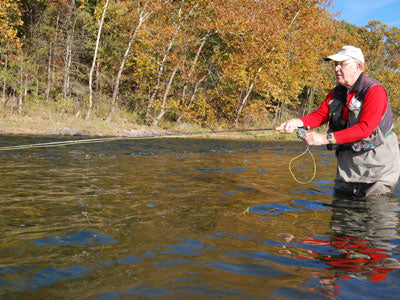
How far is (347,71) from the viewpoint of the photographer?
4.64 metres

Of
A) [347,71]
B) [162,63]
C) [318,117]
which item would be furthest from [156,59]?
[347,71]

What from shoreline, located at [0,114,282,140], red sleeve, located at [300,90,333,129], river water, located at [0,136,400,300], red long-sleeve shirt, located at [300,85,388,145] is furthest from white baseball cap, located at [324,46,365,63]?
shoreline, located at [0,114,282,140]

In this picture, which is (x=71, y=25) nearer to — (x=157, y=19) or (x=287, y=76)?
(x=157, y=19)

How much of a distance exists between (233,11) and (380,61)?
73.8 feet

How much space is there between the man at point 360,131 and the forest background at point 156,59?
14715mm

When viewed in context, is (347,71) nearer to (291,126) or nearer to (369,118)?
(369,118)

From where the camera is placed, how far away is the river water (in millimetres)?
2426

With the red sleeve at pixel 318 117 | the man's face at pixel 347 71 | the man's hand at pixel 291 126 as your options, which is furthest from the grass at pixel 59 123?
the man's face at pixel 347 71

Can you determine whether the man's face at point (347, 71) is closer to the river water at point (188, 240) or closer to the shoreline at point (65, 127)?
the river water at point (188, 240)

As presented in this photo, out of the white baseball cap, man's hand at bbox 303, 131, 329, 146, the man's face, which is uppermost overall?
the white baseball cap

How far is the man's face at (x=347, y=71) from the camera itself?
15.2ft

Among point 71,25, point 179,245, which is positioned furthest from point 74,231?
point 71,25

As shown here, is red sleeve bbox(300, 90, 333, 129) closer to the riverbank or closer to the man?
the man

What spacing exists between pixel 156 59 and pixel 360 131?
20746 mm
